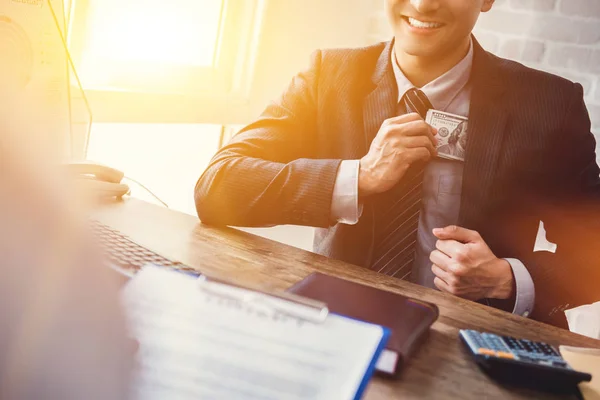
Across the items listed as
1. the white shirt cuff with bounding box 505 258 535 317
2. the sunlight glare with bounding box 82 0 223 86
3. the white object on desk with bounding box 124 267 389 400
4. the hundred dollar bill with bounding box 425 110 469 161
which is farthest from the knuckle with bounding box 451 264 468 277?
the sunlight glare with bounding box 82 0 223 86

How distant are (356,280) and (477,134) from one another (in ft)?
1.94

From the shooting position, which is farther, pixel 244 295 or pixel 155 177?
pixel 155 177

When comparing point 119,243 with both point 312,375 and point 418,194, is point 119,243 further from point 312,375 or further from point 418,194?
point 418,194

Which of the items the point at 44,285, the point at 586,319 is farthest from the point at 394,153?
the point at 586,319

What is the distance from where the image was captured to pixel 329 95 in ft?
4.98

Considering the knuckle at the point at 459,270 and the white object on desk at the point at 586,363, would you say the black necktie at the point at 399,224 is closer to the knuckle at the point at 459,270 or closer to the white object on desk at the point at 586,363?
the knuckle at the point at 459,270

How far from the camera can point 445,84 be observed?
58.4 inches

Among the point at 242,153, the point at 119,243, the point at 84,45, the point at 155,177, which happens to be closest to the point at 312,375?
the point at 119,243

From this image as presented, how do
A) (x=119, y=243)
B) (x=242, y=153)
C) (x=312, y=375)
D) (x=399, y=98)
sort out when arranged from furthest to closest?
(x=399, y=98) < (x=242, y=153) < (x=119, y=243) < (x=312, y=375)

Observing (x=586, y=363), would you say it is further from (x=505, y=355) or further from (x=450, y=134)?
(x=450, y=134)

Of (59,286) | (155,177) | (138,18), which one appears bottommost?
(155,177)

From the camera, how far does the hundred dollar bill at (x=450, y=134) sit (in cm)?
144

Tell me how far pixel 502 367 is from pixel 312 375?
29 cm

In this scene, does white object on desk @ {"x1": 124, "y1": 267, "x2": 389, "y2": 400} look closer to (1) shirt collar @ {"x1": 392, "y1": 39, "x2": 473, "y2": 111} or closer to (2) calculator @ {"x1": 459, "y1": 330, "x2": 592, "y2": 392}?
(2) calculator @ {"x1": 459, "y1": 330, "x2": 592, "y2": 392}
